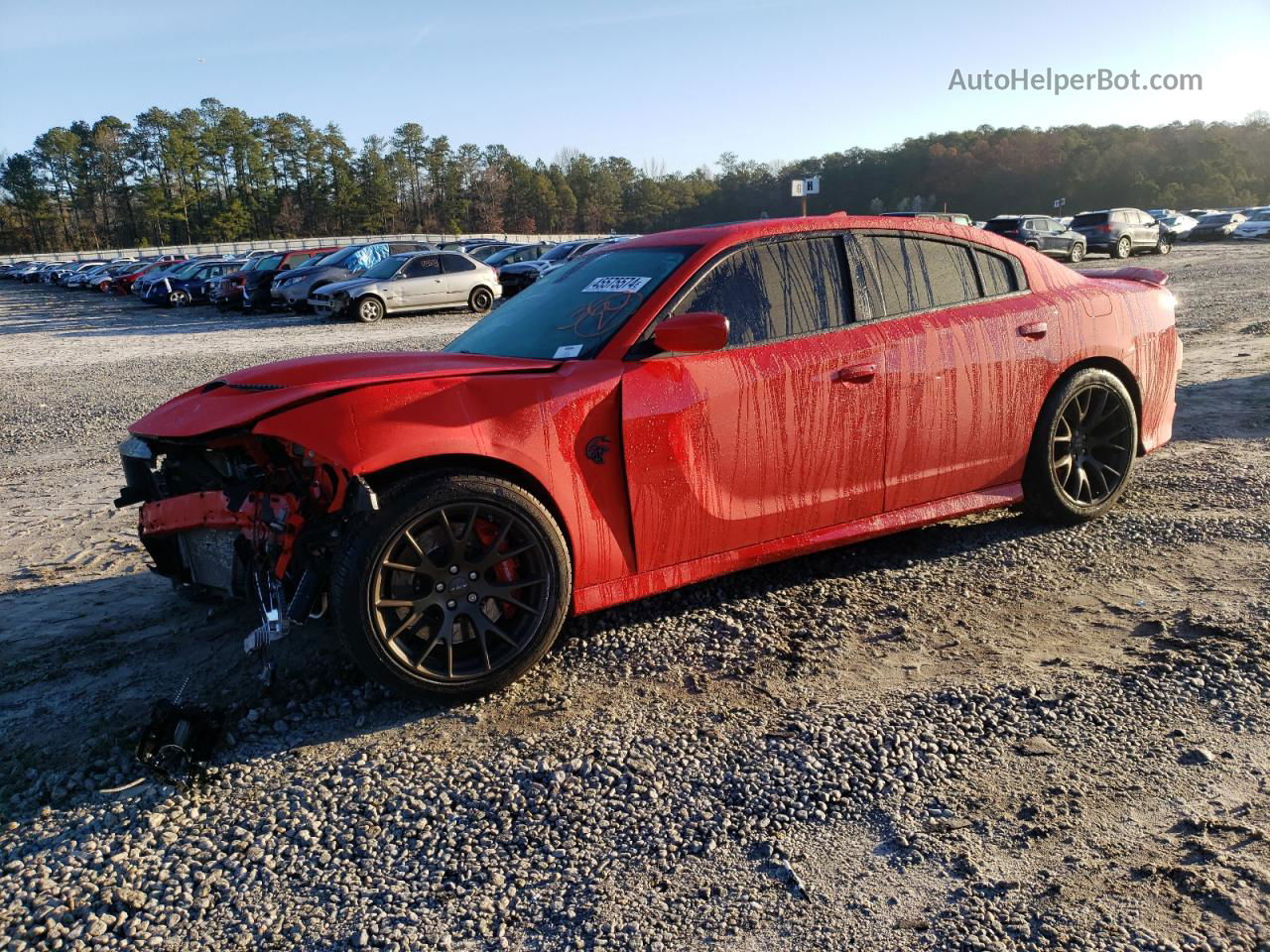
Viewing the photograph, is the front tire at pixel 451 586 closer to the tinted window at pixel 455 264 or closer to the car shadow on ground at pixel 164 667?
the car shadow on ground at pixel 164 667

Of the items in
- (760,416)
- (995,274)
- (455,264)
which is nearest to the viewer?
(760,416)

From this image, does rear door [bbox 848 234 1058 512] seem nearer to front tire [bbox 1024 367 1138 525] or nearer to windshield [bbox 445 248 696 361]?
front tire [bbox 1024 367 1138 525]

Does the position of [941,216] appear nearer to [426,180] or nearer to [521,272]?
[521,272]

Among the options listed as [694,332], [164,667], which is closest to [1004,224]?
[694,332]

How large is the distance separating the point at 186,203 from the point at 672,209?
52899 millimetres

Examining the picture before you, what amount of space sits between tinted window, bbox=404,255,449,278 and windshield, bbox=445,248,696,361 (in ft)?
60.8

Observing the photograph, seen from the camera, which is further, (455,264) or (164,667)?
(455,264)

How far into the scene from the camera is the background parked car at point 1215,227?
43812 mm

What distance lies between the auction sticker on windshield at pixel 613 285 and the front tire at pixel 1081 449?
2.18 m

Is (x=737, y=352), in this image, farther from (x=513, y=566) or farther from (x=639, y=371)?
(x=513, y=566)

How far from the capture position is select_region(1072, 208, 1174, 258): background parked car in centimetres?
3212

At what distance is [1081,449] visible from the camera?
5.00 meters

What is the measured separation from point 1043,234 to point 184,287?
27.3 meters

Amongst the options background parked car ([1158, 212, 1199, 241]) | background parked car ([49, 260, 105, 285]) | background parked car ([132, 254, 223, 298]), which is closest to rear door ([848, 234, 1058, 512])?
background parked car ([132, 254, 223, 298])
